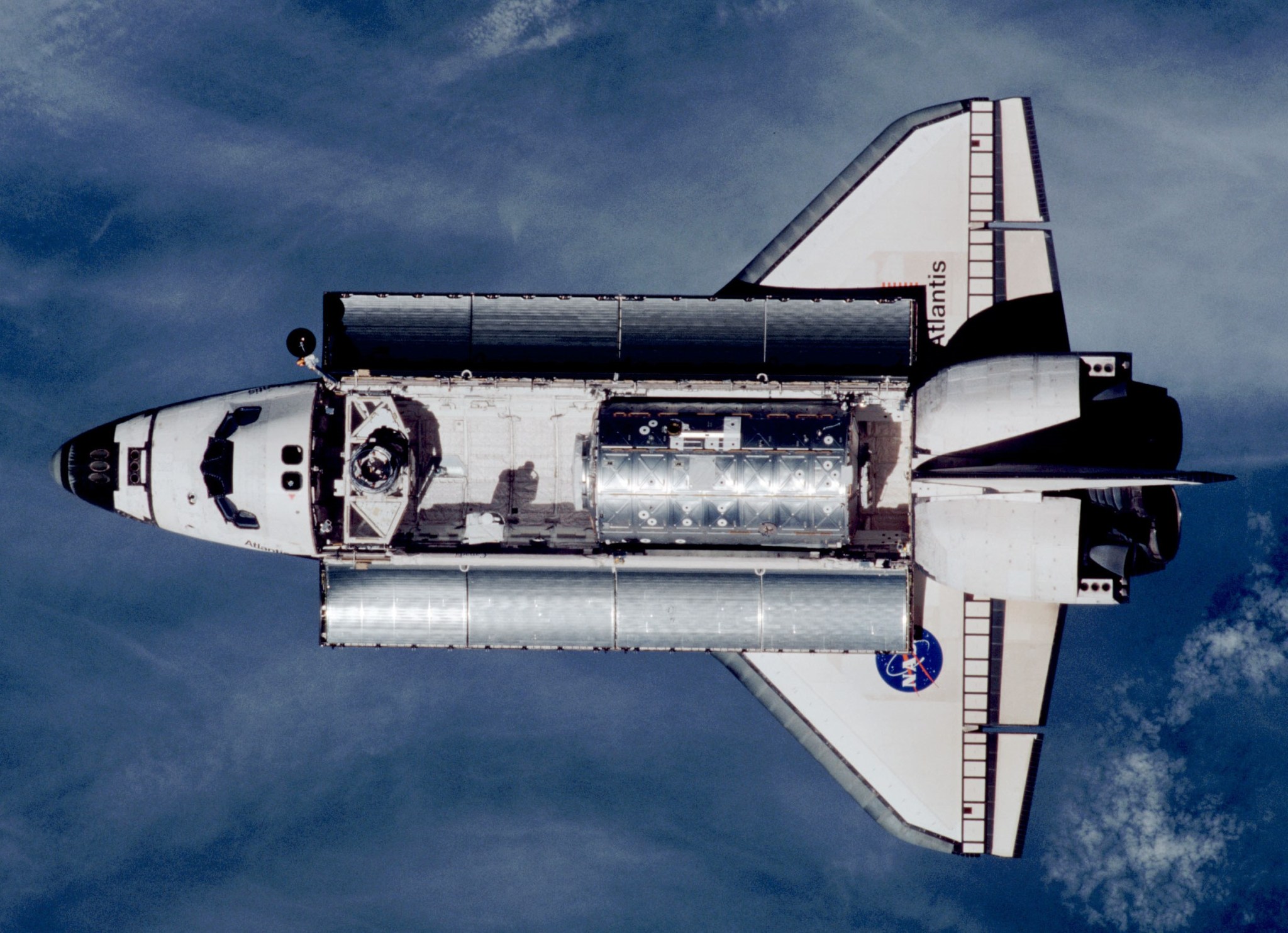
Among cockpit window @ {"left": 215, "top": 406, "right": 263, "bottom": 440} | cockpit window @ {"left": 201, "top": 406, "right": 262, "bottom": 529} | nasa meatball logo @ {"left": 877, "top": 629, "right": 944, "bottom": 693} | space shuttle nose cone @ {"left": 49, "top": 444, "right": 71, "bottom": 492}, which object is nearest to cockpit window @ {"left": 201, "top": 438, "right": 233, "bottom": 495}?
cockpit window @ {"left": 201, "top": 406, "right": 262, "bottom": 529}

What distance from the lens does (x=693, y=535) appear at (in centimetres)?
1652

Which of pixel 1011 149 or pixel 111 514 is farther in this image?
pixel 111 514

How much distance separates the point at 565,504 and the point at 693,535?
11.0 feet

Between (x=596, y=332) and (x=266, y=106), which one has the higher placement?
(x=266, y=106)

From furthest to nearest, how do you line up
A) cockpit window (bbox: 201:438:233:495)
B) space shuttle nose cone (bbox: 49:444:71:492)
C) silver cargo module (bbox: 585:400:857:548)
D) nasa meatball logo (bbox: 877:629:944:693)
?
nasa meatball logo (bbox: 877:629:944:693)
space shuttle nose cone (bbox: 49:444:71:492)
cockpit window (bbox: 201:438:233:495)
silver cargo module (bbox: 585:400:857:548)

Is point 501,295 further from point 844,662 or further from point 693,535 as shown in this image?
point 844,662

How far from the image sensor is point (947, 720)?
1892 centimetres

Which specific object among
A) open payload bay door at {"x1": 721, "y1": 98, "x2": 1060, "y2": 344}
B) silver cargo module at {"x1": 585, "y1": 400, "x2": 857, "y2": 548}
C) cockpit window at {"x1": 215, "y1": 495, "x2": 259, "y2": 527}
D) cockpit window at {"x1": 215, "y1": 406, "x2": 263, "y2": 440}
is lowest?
cockpit window at {"x1": 215, "y1": 495, "x2": 259, "y2": 527}

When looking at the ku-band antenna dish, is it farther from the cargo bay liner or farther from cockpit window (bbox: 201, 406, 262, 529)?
cockpit window (bbox: 201, 406, 262, 529)

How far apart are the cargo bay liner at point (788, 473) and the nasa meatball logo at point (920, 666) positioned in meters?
0.06

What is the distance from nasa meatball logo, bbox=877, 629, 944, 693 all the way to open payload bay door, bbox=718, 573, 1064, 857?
22 millimetres

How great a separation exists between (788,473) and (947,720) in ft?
26.6

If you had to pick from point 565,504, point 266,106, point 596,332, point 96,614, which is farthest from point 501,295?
point 96,614

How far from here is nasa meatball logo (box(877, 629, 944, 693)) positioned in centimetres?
1891
